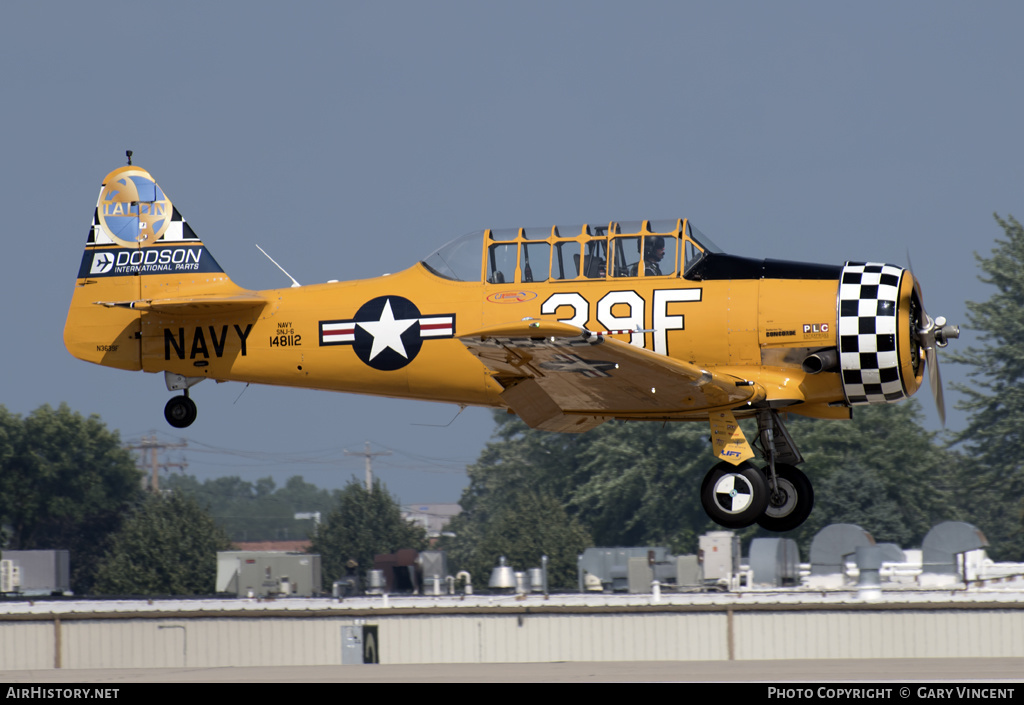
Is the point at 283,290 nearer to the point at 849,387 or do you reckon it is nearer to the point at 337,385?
the point at 337,385

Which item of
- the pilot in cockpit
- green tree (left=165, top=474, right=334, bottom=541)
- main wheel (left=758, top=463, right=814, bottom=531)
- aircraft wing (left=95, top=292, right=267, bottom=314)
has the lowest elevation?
green tree (left=165, top=474, right=334, bottom=541)

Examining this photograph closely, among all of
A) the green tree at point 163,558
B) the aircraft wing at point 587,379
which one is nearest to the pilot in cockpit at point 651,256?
the aircraft wing at point 587,379

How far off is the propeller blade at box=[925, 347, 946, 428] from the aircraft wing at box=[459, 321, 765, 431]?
219 cm

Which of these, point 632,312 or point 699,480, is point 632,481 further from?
point 632,312

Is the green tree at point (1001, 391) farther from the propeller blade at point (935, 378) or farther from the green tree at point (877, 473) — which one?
the propeller blade at point (935, 378)

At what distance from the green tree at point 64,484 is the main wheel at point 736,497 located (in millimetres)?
68995

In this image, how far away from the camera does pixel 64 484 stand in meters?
78.2

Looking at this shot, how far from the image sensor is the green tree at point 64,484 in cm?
7681

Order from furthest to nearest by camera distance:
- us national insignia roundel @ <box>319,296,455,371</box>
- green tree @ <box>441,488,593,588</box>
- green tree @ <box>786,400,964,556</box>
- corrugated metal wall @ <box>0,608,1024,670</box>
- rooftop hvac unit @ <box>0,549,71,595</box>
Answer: green tree @ <box>441,488,593,588</box>, green tree @ <box>786,400,964,556</box>, rooftop hvac unit @ <box>0,549,71,595</box>, corrugated metal wall @ <box>0,608,1024,670</box>, us national insignia roundel @ <box>319,296,455,371</box>

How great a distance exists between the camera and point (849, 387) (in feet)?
47.1

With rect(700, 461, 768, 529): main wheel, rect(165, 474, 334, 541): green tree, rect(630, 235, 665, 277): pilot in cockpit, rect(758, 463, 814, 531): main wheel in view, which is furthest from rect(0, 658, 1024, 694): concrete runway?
rect(165, 474, 334, 541): green tree

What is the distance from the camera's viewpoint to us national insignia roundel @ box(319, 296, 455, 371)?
15570 millimetres

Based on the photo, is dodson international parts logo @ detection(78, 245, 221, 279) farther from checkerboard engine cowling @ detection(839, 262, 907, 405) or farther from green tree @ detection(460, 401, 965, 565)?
green tree @ detection(460, 401, 965, 565)

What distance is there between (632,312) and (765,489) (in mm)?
2454
